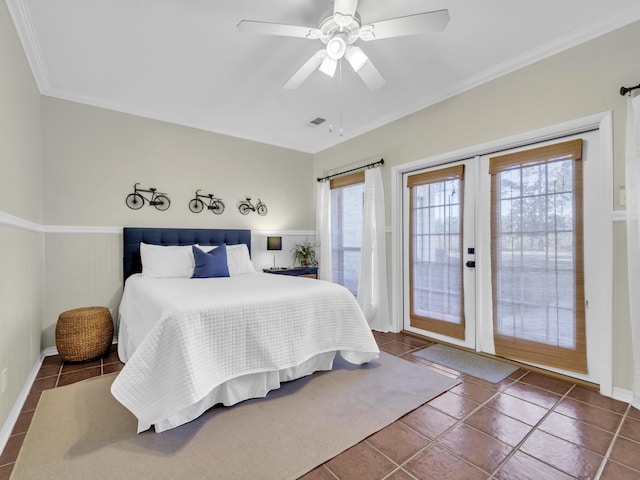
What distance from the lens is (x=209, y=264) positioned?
3.58m

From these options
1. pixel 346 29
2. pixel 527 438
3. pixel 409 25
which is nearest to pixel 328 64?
pixel 346 29

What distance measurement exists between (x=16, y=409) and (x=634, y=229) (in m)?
4.36

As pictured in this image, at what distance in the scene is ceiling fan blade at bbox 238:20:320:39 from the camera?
1924mm

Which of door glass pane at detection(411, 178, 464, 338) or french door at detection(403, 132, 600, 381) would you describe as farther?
door glass pane at detection(411, 178, 464, 338)

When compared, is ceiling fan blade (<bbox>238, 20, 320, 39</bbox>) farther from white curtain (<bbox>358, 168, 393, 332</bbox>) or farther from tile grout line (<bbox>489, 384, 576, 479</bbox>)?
tile grout line (<bbox>489, 384, 576, 479</bbox>)

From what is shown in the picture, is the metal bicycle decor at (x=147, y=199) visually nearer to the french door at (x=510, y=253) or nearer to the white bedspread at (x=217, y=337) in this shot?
the white bedspread at (x=217, y=337)

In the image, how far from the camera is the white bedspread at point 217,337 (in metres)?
1.85

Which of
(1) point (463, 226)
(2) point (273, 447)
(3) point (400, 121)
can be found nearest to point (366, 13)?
(3) point (400, 121)

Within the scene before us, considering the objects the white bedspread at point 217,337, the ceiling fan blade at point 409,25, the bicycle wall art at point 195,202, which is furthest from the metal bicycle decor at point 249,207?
the ceiling fan blade at point 409,25

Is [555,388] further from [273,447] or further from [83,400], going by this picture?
[83,400]

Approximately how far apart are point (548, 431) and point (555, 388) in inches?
28.3

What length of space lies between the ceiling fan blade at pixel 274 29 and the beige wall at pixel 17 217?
1.57m

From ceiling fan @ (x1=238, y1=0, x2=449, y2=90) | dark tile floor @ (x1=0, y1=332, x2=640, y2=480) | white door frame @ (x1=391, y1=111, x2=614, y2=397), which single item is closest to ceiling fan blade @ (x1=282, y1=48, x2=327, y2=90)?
ceiling fan @ (x1=238, y1=0, x2=449, y2=90)

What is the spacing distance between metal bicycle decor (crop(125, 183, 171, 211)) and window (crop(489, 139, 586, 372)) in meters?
3.79
